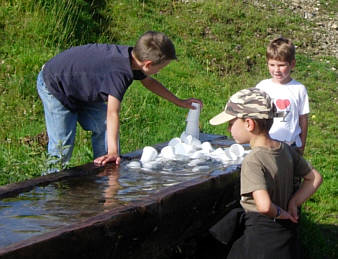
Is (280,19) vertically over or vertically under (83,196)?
over

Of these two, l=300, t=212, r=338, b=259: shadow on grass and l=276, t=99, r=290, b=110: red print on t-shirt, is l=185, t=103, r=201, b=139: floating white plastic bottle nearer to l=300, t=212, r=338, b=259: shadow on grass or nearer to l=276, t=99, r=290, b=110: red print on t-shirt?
l=276, t=99, r=290, b=110: red print on t-shirt

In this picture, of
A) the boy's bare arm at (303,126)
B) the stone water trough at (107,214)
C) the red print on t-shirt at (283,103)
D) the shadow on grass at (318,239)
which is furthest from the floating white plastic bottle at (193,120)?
the shadow on grass at (318,239)

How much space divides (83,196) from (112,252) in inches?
29.2

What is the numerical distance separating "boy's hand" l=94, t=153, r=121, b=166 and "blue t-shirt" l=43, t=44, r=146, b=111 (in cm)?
42

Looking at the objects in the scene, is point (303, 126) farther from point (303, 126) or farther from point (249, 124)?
point (249, 124)

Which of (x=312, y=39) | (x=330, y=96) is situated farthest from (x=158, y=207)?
(x=312, y=39)

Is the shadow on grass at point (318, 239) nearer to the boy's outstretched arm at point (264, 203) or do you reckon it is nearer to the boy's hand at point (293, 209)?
the boy's hand at point (293, 209)

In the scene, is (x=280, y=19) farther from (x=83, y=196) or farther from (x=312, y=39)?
(x=83, y=196)

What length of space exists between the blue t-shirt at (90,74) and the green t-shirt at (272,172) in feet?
4.51

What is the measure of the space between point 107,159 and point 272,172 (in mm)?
1474

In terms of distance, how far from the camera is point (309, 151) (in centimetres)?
709

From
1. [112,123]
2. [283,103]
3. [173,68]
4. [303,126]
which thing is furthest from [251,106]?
[173,68]

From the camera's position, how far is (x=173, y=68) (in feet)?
29.7

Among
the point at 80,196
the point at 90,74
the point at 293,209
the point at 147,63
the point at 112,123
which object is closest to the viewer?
the point at 293,209
